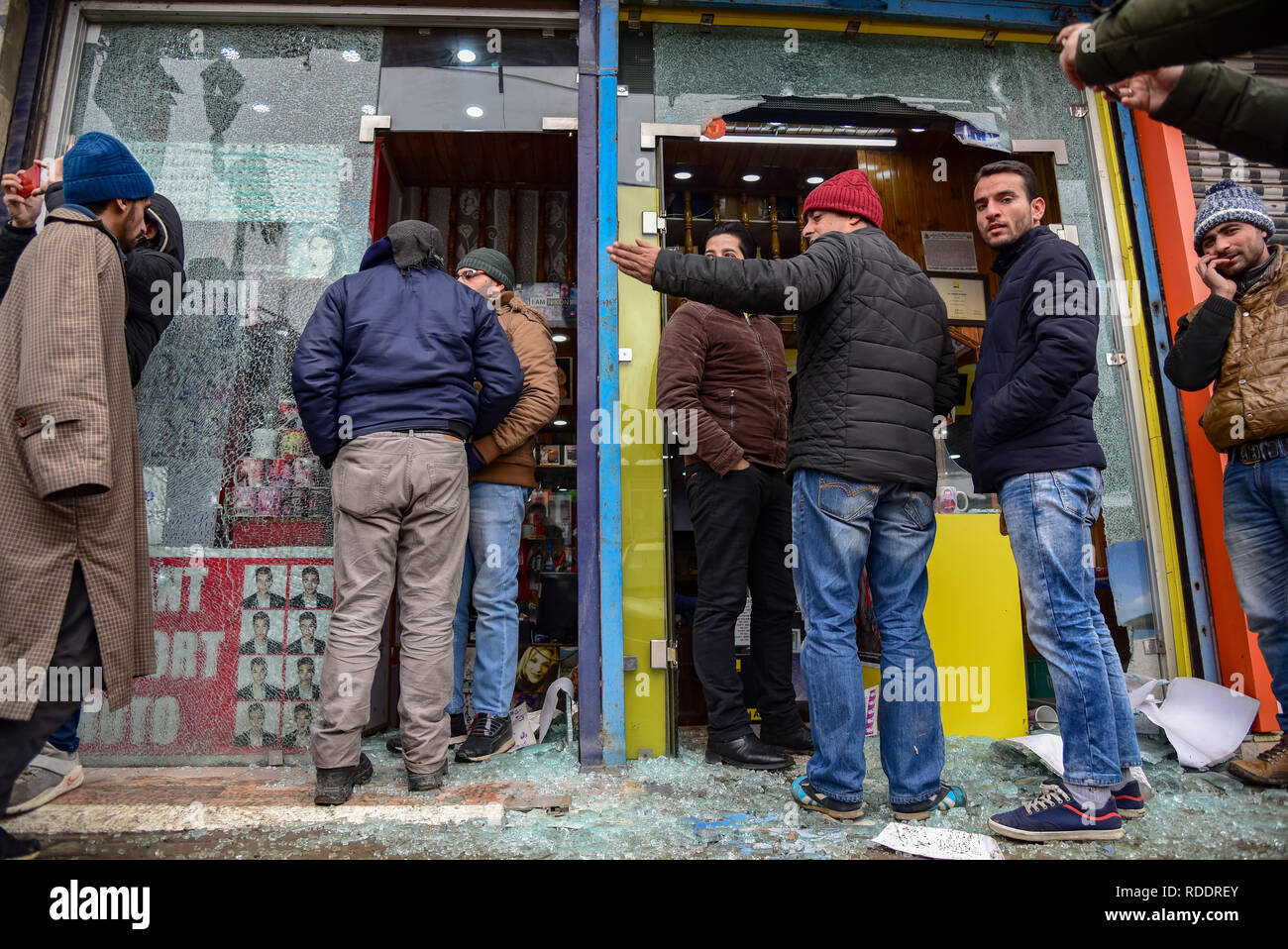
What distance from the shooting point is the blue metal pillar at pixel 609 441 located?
3230 mm

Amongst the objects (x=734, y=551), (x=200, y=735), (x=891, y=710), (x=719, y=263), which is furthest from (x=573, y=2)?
(x=200, y=735)

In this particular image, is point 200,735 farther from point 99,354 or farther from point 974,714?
point 974,714

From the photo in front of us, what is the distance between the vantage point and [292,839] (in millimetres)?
2281

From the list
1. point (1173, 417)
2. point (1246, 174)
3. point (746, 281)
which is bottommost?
point (1173, 417)

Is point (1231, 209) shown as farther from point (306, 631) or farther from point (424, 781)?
point (306, 631)

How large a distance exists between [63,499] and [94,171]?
1.09 m

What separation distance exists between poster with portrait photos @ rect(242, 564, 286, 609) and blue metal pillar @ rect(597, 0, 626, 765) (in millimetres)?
→ 1368

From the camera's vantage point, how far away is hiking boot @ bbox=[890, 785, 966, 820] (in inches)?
96.0

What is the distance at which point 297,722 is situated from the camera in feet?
10.6

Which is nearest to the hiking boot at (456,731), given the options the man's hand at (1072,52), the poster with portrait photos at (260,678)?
the poster with portrait photos at (260,678)

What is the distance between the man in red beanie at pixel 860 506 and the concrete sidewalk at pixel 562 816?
7.2 inches

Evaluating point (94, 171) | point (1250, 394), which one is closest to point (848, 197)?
point (1250, 394)
